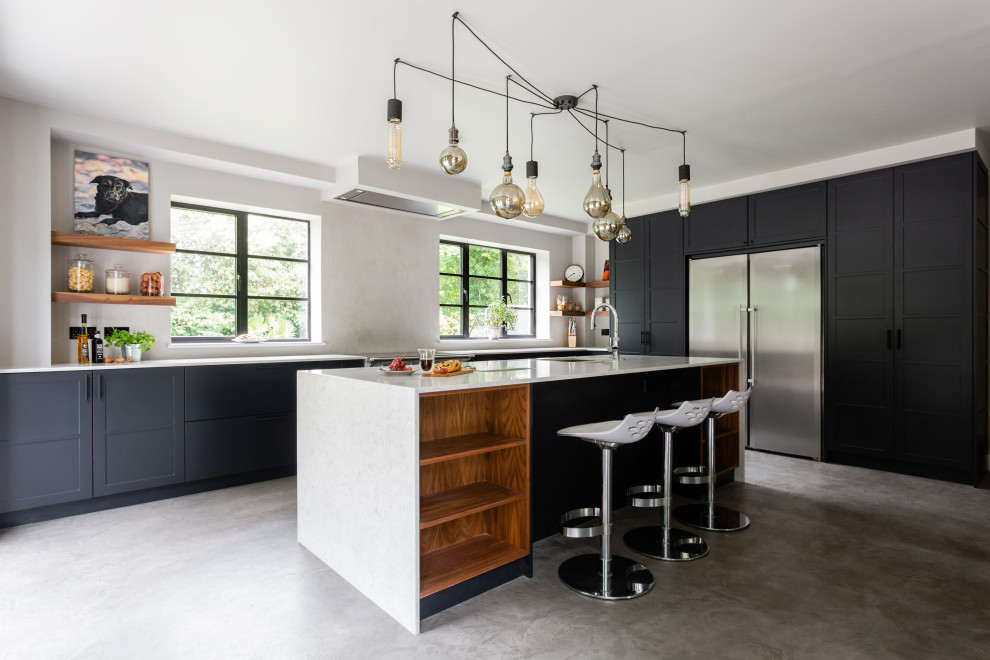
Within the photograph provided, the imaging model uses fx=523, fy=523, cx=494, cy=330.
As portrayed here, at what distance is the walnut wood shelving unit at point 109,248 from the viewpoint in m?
3.58

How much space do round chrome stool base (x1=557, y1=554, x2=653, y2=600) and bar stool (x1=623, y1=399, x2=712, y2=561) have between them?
0.74ft

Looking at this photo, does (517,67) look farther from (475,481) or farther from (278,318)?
(278,318)

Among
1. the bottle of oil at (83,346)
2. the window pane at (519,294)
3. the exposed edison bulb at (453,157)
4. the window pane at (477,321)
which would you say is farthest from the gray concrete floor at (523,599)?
the window pane at (519,294)

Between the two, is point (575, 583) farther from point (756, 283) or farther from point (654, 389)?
point (756, 283)

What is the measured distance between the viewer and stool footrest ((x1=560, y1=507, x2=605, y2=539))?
2447 mm

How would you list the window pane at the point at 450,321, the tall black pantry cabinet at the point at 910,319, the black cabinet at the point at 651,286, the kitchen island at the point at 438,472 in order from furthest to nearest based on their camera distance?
the window pane at the point at 450,321, the black cabinet at the point at 651,286, the tall black pantry cabinet at the point at 910,319, the kitchen island at the point at 438,472

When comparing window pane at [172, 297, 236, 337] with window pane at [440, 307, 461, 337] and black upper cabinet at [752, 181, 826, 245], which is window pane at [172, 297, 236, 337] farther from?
black upper cabinet at [752, 181, 826, 245]

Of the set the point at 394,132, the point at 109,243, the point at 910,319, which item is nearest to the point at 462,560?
the point at 394,132

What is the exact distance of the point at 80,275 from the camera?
368 cm

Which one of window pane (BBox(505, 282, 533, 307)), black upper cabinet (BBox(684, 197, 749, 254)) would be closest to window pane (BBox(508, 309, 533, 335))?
window pane (BBox(505, 282, 533, 307))

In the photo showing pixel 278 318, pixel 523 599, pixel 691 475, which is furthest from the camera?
pixel 278 318

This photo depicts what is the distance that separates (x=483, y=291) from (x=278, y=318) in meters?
2.70

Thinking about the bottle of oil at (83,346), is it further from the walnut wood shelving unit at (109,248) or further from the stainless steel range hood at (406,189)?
the stainless steel range hood at (406,189)

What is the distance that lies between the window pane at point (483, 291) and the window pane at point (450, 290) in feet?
A: 0.60
